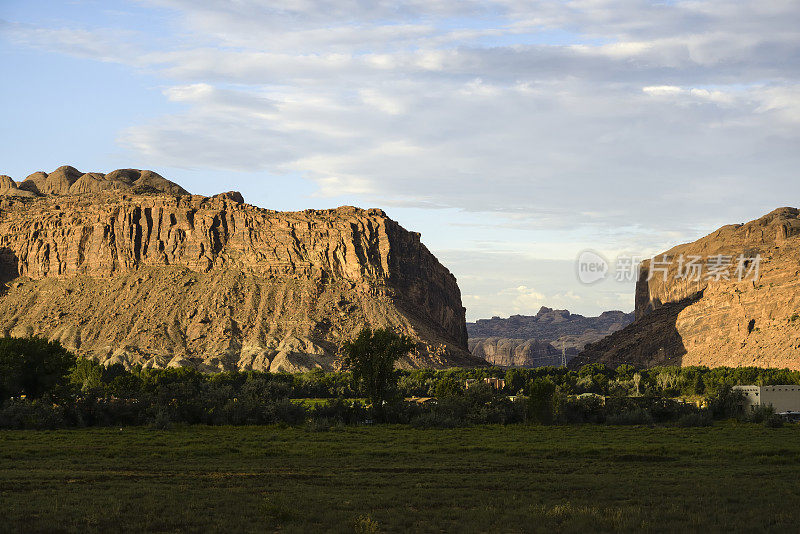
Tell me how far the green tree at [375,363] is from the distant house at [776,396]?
1438 inches

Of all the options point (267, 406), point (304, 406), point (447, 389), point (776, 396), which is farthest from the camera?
point (447, 389)

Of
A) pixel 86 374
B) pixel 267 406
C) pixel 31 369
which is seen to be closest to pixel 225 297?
pixel 86 374

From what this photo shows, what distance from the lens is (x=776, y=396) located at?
8850cm

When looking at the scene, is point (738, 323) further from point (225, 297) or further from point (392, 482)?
point (392, 482)

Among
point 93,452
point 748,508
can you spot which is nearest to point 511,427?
point 93,452

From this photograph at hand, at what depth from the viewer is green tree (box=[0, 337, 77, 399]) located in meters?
70.2

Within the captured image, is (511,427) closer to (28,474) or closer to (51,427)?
(51,427)

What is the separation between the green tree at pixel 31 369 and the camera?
70188mm

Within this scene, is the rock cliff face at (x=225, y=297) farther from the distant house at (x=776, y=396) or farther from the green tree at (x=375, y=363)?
the distant house at (x=776, y=396)

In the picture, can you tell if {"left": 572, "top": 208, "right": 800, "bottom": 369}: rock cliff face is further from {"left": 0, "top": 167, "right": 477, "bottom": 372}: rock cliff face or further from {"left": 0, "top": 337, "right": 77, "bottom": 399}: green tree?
{"left": 0, "top": 337, "right": 77, "bottom": 399}: green tree

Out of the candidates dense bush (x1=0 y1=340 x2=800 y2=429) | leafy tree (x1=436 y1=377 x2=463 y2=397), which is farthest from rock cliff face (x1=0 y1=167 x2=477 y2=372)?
dense bush (x1=0 y1=340 x2=800 y2=429)

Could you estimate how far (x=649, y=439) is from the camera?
5241cm

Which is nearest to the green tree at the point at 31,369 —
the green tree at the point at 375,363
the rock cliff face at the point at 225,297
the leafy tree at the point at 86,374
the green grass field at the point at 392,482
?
the green grass field at the point at 392,482

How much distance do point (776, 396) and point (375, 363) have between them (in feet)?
141
